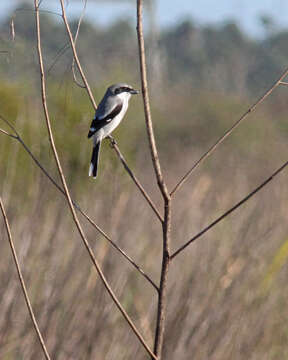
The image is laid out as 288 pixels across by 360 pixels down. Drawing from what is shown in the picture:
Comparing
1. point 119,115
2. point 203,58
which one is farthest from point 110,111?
point 203,58

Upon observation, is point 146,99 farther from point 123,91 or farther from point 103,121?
point 123,91

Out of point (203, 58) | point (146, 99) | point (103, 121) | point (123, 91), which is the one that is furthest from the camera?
point (203, 58)

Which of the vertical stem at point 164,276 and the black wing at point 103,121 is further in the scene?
the black wing at point 103,121

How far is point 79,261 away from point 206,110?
1749 cm

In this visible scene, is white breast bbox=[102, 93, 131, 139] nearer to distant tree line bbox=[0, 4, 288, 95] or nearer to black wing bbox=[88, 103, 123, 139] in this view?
black wing bbox=[88, 103, 123, 139]

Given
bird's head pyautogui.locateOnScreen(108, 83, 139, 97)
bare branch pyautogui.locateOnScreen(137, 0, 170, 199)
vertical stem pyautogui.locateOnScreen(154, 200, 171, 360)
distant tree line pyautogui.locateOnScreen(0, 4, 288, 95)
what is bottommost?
distant tree line pyautogui.locateOnScreen(0, 4, 288, 95)

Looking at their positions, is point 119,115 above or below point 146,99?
below

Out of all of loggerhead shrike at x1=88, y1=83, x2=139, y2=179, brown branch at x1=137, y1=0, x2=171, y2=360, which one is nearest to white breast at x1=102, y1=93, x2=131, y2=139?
loggerhead shrike at x1=88, y1=83, x2=139, y2=179

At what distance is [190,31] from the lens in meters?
25.7

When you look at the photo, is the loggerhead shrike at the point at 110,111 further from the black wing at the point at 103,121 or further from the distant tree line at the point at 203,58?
the distant tree line at the point at 203,58

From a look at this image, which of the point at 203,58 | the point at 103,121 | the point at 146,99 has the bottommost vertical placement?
the point at 203,58

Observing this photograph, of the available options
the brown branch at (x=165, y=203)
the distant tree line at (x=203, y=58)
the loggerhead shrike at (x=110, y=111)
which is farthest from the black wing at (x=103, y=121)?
the distant tree line at (x=203, y=58)

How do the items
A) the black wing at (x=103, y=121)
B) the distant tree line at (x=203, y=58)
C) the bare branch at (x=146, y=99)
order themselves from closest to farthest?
the bare branch at (x=146, y=99) → the black wing at (x=103, y=121) → the distant tree line at (x=203, y=58)

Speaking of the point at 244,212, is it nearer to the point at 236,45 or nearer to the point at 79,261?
the point at 79,261
